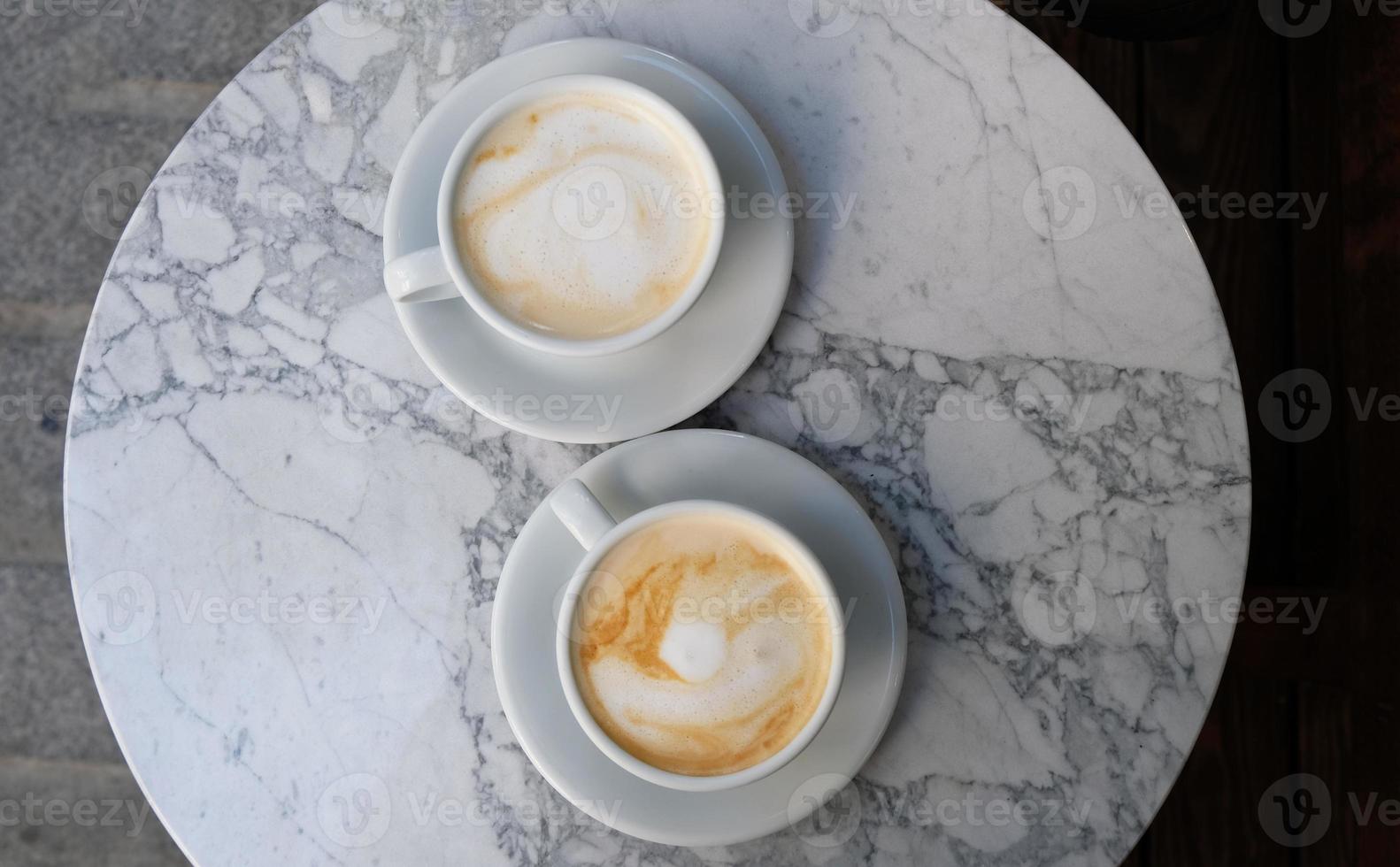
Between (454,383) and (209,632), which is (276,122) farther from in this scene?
(209,632)

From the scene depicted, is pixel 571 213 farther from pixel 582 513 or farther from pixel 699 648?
pixel 699 648

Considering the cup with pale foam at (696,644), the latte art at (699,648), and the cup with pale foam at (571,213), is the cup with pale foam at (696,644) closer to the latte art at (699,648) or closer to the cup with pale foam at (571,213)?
the latte art at (699,648)

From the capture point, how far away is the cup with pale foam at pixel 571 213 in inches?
30.8

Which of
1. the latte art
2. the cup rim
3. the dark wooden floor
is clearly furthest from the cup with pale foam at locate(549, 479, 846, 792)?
the dark wooden floor

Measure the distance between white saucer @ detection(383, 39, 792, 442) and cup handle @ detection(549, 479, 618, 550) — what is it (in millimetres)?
64

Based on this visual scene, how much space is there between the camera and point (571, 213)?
2.60 feet

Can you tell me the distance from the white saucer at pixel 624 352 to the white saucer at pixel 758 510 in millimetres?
40

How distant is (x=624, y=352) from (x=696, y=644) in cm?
24

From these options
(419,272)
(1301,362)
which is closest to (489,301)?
(419,272)

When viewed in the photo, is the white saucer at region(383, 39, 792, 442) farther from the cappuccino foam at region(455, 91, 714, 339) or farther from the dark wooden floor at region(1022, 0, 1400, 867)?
the dark wooden floor at region(1022, 0, 1400, 867)

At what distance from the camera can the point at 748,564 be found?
0.76m

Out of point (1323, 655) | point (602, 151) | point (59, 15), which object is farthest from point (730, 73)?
point (59, 15)

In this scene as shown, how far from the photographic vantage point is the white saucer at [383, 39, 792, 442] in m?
0.82

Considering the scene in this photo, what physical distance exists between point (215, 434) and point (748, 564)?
19.1 inches
